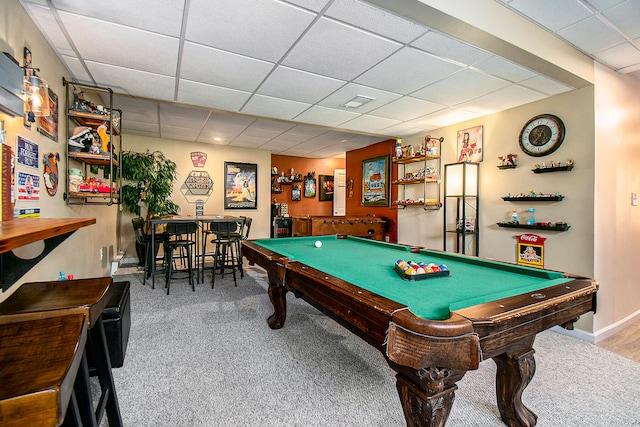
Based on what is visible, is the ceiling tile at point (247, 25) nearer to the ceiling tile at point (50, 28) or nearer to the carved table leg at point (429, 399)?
the ceiling tile at point (50, 28)

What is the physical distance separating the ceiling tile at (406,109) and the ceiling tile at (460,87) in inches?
5.2

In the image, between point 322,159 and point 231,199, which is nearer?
point 231,199

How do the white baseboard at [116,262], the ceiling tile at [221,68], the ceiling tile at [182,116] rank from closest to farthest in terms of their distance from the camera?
the ceiling tile at [221,68]
the ceiling tile at [182,116]
the white baseboard at [116,262]

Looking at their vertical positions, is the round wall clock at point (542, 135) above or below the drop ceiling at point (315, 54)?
below

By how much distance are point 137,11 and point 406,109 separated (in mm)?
2986

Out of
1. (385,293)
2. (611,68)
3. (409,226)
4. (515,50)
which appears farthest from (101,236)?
(611,68)

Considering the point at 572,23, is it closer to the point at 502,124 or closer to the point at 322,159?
the point at 502,124

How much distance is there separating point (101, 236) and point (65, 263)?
1.70 meters

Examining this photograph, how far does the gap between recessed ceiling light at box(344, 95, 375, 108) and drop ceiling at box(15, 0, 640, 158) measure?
0.08 m

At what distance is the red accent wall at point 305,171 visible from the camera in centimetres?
791

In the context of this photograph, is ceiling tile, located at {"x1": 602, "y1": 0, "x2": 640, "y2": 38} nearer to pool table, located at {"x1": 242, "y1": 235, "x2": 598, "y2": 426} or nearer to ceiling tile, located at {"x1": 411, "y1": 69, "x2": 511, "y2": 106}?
ceiling tile, located at {"x1": 411, "y1": 69, "x2": 511, "y2": 106}

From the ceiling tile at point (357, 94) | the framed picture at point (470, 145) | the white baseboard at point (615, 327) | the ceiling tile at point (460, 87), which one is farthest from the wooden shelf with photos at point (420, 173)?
the white baseboard at point (615, 327)

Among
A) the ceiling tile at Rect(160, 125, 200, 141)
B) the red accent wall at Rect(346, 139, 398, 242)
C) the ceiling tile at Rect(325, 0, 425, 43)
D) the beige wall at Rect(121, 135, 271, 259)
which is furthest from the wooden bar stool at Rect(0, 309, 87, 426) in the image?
the beige wall at Rect(121, 135, 271, 259)

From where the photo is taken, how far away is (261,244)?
10.2 feet
